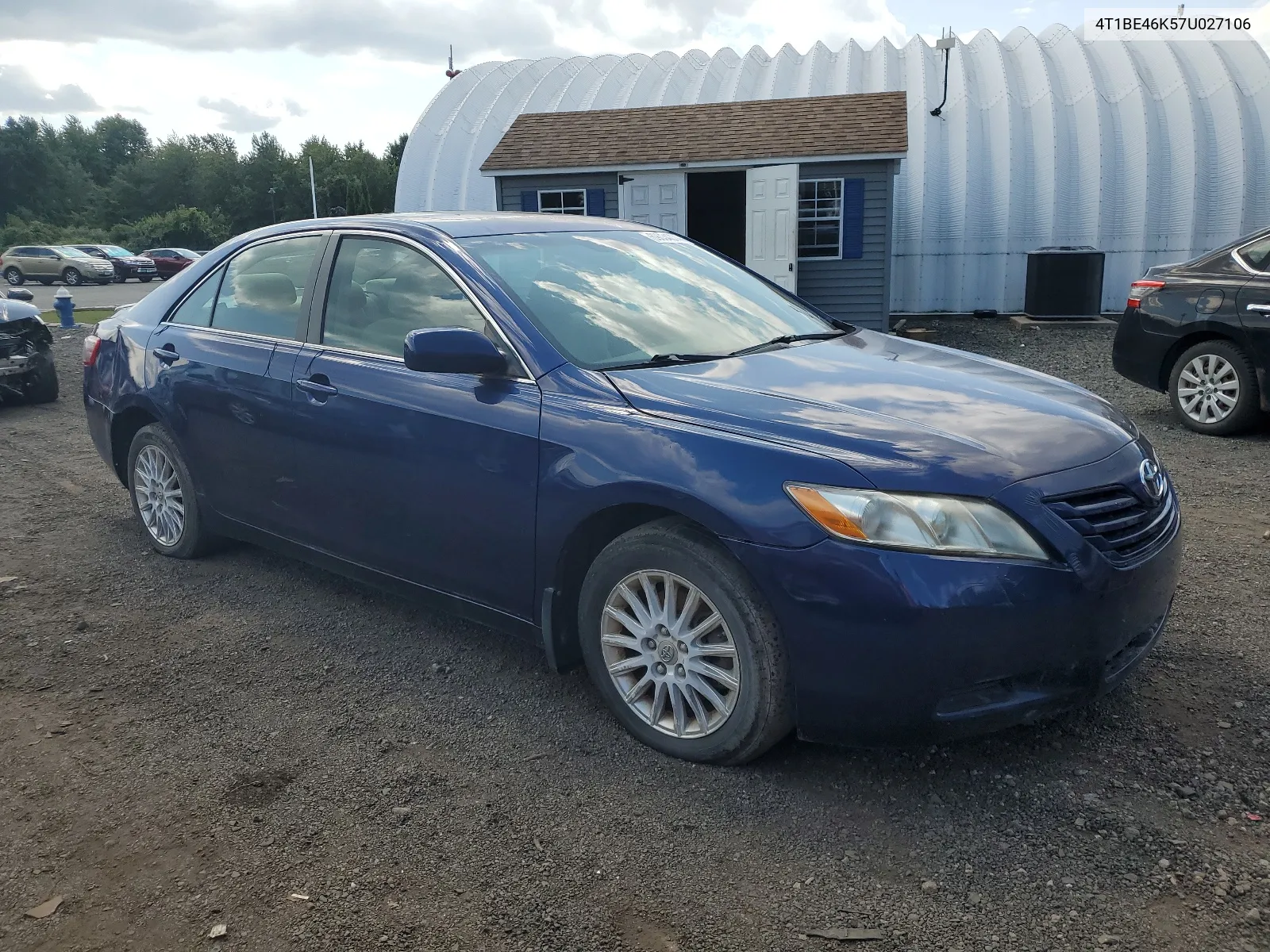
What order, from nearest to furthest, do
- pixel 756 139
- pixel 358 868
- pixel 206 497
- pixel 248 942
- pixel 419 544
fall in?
pixel 248 942 < pixel 358 868 < pixel 419 544 < pixel 206 497 < pixel 756 139

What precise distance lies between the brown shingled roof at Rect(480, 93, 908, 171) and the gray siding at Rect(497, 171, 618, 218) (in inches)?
15.0

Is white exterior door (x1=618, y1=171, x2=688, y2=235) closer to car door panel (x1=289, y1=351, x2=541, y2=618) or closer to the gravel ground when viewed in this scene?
car door panel (x1=289, y1=351, x2=541, y2=618)

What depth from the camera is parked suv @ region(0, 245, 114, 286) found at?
125 ft

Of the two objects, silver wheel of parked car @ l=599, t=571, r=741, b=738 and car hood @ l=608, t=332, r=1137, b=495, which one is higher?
A: car hood @ l=608, t=332, r=1137, b=495

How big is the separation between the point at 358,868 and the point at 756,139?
14.9 meters

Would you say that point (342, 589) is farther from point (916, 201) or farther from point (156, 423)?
point (916, 201)

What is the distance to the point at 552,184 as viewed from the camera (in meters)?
16.8

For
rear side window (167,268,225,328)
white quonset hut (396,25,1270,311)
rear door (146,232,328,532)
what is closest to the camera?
rear door (146,232,328,532)

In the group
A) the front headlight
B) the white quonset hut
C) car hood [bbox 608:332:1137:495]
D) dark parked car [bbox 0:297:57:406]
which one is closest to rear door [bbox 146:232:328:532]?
car hood [bbox 608:332:1137:495]

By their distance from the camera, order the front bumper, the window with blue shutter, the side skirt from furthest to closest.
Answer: the window with blue shutter < the side skirt < the front bumper

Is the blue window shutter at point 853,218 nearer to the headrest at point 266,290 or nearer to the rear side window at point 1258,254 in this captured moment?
the rear side window at point 1258,254

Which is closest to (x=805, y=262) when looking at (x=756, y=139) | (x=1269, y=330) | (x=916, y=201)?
Result: (x=756, y=139)

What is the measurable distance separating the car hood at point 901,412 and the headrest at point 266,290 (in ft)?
6.03

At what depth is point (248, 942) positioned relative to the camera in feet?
7.88
